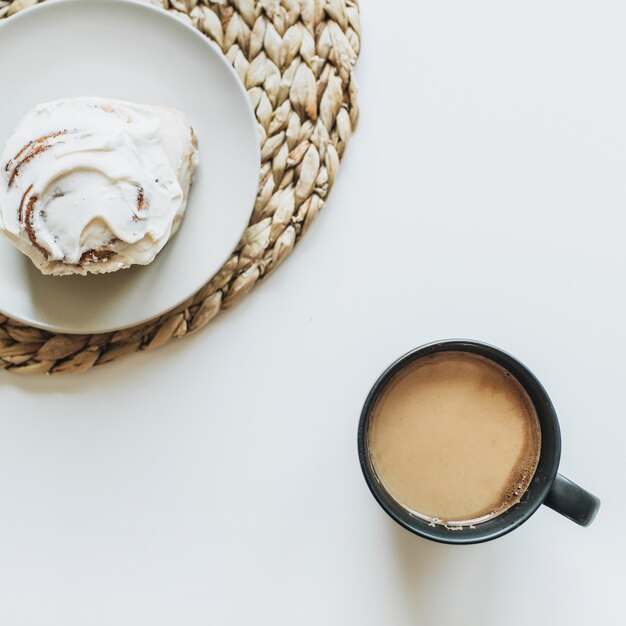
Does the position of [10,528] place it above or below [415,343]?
below

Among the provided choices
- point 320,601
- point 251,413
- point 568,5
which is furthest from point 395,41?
point 320,601

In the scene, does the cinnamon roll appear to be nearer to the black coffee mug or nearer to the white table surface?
the white table surface

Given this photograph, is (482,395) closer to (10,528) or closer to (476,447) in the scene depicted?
(476,447)

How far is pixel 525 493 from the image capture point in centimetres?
84

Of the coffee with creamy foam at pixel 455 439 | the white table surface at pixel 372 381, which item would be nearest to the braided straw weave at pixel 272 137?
the white table surface at pixel 372 381

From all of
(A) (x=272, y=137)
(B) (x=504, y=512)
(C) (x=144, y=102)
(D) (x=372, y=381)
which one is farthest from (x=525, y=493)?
(C) (x=144, y=102)

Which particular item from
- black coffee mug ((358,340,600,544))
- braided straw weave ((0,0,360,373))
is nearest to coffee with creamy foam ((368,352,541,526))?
black coffee mug ((358,340,600,544))

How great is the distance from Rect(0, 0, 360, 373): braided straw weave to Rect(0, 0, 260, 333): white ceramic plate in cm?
5

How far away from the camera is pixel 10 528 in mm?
936

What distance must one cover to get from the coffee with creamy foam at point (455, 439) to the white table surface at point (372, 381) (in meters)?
0.08

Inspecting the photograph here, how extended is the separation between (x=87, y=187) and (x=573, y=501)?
0.62 metres

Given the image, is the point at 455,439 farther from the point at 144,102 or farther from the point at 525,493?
the point at 144,102

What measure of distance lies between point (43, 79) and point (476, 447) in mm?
669

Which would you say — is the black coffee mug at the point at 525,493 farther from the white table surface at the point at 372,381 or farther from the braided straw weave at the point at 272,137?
the braided straw weave at the point at 272,137
